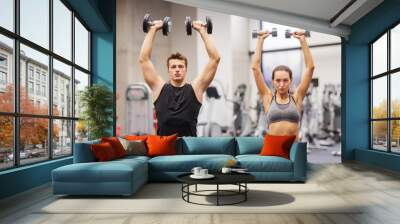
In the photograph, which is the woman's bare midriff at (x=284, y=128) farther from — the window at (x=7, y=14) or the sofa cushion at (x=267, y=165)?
the window at (x=7, y=14)

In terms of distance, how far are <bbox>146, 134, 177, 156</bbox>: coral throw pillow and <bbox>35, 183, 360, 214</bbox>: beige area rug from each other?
3.67ft

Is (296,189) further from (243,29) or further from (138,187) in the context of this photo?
(243,29)

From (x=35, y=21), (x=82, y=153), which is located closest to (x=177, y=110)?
(x=82, y=153)

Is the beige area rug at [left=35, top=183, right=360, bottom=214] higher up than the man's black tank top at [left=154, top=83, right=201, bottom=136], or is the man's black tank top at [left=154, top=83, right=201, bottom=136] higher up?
the man's black tank top at [left=154, top=83, right=201, bottom=136]

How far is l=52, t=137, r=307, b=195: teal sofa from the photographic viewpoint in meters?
4.21

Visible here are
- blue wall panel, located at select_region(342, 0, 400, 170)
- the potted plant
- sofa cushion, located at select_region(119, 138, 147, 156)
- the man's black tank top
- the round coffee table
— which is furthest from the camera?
blue wall panel, located at select_region(342, 0, 400, 170)

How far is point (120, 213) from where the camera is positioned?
11.6 ft

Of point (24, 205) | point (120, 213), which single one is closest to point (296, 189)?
point (120, 213)

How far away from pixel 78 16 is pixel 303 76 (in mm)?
4887

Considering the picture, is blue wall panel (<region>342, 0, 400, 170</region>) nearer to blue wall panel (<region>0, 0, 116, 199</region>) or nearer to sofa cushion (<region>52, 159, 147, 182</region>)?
blue wall panel (<region>0, 0, 116, 199</region>)

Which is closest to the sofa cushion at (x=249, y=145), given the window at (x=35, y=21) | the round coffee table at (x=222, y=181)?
the round coffee table at (x=222, y=181)

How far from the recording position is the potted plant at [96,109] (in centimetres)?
710

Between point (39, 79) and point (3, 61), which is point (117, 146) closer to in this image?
point (39, 79)

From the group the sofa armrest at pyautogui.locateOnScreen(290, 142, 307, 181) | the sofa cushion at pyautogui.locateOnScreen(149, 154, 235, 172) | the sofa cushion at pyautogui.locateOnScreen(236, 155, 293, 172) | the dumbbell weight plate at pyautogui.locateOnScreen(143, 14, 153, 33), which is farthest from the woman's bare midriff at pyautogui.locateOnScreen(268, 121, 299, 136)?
the dumbbell weight plate at pyautogui.locateOnScreen(143, 14, 153, 33)
